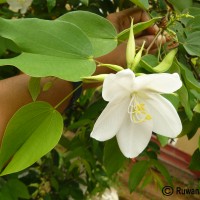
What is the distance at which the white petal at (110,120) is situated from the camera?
38cm

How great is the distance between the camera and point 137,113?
1.33ft

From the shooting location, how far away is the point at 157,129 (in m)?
0.41

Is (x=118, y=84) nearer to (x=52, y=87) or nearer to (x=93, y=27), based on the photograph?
(x=93, y=27)

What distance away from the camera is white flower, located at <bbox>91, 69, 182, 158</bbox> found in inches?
13.7

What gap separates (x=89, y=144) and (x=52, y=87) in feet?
1.23

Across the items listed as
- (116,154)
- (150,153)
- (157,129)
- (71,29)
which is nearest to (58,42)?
(71,29)

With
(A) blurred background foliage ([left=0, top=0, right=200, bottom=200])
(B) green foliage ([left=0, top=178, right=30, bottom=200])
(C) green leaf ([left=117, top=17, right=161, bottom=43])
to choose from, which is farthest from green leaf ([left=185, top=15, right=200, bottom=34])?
(B) green foliage ([left=0, top=178, right=30, bottom=200])

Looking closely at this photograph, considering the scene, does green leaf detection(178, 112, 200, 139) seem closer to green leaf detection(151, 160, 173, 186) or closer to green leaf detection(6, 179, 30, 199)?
green leaf detection(151, 160, 173, 186)

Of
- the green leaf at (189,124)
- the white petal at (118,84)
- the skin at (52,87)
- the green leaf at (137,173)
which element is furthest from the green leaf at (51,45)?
the green leaf at (137,173)

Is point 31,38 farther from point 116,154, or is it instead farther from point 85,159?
point 85,159

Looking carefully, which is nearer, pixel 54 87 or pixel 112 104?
pixel 112 104

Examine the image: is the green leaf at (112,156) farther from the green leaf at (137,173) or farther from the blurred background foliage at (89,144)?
the green leaf at (137,173)

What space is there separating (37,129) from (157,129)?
137mm

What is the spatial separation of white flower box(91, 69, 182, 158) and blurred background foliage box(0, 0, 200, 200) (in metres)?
0.04
